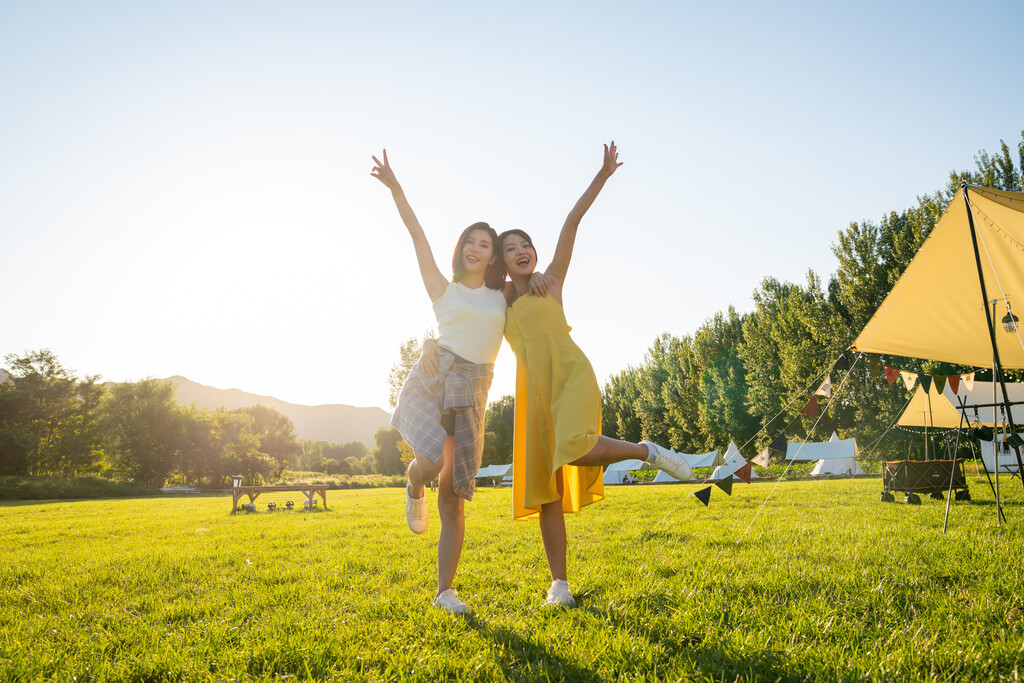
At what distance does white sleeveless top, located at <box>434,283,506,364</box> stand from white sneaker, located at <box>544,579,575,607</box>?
122 centimetres

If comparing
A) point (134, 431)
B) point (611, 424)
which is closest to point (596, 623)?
point (134, 431)

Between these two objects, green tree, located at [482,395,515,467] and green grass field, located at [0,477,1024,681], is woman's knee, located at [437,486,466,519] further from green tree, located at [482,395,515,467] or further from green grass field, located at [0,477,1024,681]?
green tree, located at [482,395,515,467]

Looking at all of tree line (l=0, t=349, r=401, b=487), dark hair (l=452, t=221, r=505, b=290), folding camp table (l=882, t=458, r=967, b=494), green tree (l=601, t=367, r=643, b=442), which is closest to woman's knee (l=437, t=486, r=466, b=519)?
dark hair (l=452, t=221, r=505, b=290)

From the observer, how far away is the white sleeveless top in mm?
2957

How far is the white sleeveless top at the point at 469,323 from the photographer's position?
2.96 meters

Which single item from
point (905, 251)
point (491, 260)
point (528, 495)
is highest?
point (905, 251)

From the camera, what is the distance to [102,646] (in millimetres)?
2275

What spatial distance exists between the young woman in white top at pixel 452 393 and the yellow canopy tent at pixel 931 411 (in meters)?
12.2

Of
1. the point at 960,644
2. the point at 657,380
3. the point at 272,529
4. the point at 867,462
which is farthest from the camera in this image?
the point at 657,380

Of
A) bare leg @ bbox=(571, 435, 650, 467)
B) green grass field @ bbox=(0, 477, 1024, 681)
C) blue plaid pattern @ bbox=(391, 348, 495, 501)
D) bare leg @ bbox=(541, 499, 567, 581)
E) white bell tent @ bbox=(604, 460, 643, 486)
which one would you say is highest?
blue plaid pattern @ bbox=(391, 348, 495, 501)

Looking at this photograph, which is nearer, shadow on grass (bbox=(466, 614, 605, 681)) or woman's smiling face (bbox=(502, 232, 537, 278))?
shadow on grass (bbox=(466, 614, 605, 681))

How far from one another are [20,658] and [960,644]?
3527 millimetres

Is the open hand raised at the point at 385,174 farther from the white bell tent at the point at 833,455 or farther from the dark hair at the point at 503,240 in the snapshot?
the white bell tent at the point at 833,455

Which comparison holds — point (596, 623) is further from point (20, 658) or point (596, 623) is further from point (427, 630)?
point (20, 658)
